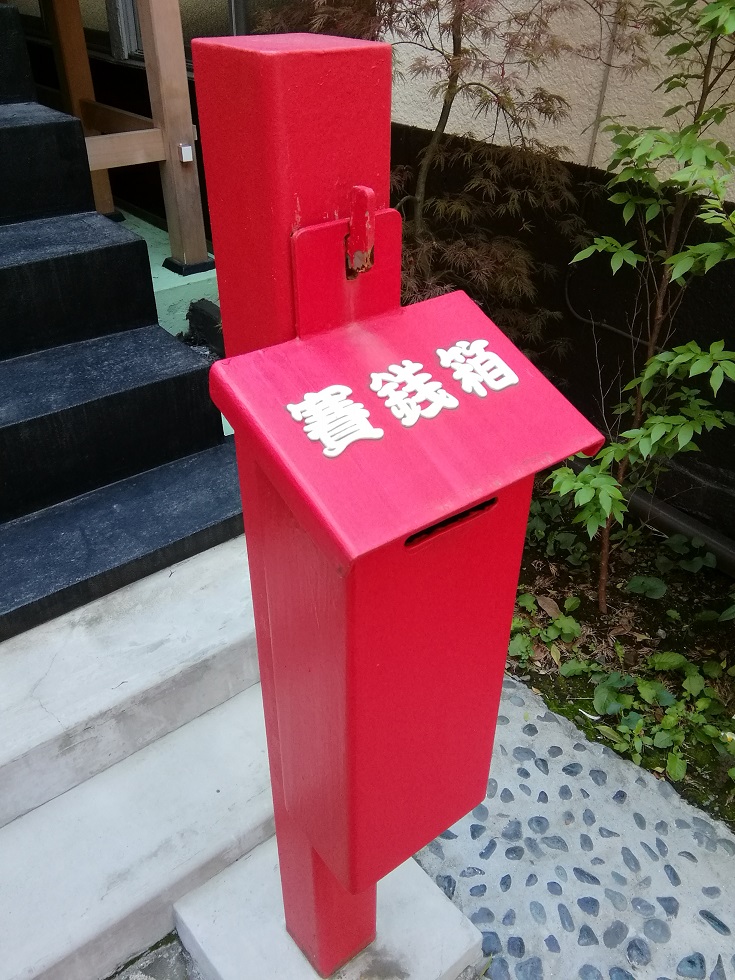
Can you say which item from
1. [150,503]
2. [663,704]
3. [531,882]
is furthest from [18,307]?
[663,704]

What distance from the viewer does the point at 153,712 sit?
1931mm

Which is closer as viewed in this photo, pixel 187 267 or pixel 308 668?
pixel 308 668

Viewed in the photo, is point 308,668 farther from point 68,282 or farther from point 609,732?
point 68,282

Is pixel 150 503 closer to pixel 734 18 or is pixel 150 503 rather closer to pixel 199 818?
pixel 199 818

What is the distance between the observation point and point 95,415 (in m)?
2.34

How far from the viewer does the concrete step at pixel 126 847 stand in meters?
1.60

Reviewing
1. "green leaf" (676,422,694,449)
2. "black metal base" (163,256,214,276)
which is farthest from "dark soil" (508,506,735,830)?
"black metal base" (163,256,214,276)

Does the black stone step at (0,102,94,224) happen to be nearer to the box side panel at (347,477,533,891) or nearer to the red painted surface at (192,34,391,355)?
the red painted surface at (192,34,391,355)

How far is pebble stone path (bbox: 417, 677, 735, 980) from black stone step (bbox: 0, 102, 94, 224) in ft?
8.75

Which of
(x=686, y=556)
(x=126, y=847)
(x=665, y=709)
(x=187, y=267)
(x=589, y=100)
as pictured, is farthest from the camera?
(x=187, y=267)

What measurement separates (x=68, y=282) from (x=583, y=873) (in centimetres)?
252

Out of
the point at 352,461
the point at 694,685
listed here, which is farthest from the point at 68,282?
the point at 694,685

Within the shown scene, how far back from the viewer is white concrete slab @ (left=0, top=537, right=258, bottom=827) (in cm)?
178

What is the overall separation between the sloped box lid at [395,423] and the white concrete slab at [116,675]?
1.26 metres
